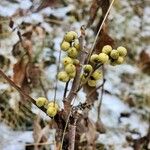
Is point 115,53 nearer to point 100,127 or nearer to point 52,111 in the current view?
point 52,111

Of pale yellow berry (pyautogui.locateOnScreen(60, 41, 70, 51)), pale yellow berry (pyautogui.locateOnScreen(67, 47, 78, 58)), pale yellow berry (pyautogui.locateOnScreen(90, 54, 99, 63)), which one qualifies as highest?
pale yellow berry (pyautogui.locateOnScreen(60, 41, 70, 51))

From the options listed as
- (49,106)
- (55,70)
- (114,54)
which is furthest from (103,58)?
(55,70)

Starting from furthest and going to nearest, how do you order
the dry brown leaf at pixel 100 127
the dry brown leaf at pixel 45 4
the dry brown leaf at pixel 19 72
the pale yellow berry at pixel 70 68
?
the dry brown leaf at pixel 100 127 < the dry brown leaf at pixel 19 72 < the dry brown leaf at pixel 45 4 < the pale yellow berry at pixel 70 68

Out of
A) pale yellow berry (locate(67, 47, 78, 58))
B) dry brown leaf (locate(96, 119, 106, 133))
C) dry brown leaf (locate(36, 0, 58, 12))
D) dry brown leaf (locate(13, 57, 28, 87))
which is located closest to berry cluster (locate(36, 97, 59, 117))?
pale yellow berry (locate(67, 47, 78, 58))

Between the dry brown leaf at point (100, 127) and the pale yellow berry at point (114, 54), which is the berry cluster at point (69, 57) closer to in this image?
the pale yellow berry at point (114, 54)

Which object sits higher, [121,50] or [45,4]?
[45,4]

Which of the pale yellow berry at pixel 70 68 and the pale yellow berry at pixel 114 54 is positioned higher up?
the pale yellow berry at pixel 114 54

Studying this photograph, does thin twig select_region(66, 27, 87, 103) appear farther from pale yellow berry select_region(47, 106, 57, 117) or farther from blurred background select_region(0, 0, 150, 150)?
blurred background select_region(0, 0, 150, 150)

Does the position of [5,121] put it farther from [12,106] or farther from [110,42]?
[110,42]

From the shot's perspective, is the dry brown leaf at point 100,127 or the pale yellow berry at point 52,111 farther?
the dry brown leaf at point 100,127

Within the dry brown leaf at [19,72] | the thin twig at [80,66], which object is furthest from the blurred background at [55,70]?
the thin twig at [80,66]
